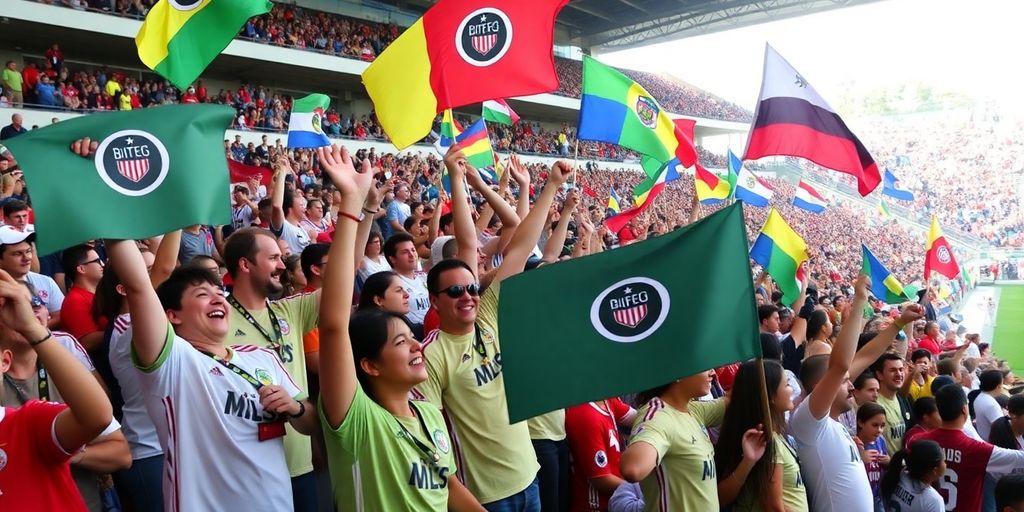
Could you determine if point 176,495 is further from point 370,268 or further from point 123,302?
point 370,268

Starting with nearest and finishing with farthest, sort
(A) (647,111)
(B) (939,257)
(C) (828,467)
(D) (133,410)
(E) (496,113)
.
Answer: (D) (133,410), (C) (828,467), (A) (647,111), (E) (496,113), (B) (939,257)

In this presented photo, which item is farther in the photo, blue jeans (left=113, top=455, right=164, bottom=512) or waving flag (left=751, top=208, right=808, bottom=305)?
waving flag (left=751, top=208, right=808, bottom=305)

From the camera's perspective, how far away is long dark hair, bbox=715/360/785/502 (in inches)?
127

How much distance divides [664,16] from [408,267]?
1552 inches

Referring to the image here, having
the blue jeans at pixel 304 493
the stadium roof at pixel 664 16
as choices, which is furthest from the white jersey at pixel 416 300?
the stadium roof at pixel 664 16

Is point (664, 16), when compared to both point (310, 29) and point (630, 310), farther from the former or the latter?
point (630, 310)

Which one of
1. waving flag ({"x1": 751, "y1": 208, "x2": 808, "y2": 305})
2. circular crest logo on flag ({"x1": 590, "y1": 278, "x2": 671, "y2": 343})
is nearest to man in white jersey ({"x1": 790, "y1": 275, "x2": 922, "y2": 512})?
circular crest logo on flag ({"x1": 590, "y1": 278, "x2": 671, "y2": 343})

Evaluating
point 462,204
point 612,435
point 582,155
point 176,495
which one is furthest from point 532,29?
point 582,155

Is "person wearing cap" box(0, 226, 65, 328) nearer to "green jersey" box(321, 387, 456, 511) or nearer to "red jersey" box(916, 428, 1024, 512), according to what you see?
"green jersey" box(321, 387, 456, 511)

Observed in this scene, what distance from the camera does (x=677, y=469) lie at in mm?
3080

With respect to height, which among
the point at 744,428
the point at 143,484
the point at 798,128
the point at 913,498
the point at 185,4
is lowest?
the point at 913,498

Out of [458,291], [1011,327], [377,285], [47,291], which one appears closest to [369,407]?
[458,291]

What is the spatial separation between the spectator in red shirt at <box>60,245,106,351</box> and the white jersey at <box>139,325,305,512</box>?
1461 millimetres

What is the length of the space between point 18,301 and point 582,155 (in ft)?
110
